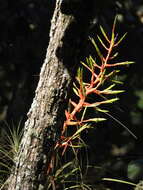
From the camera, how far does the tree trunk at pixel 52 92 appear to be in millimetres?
1049

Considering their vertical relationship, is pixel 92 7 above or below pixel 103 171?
above

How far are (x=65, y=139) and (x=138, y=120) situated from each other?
1499mm

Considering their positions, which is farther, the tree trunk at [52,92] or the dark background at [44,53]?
the dark background at [44,53]

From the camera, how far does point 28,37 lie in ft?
8.30

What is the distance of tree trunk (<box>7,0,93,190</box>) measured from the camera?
1.05 meters

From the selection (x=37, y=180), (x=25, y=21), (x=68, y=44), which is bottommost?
(x=37, y=180)

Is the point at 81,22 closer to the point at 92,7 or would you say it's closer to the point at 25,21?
the point at 92,7

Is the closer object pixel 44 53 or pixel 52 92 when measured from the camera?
pixel 52 92

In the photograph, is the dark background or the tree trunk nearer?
the tree trunk

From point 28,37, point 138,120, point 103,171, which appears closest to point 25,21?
point 28,37

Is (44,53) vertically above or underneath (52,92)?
above

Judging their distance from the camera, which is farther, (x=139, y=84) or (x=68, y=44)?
(x=139, y=84)

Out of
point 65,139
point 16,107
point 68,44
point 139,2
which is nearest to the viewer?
point 68,44

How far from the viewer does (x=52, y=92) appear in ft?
3.50
